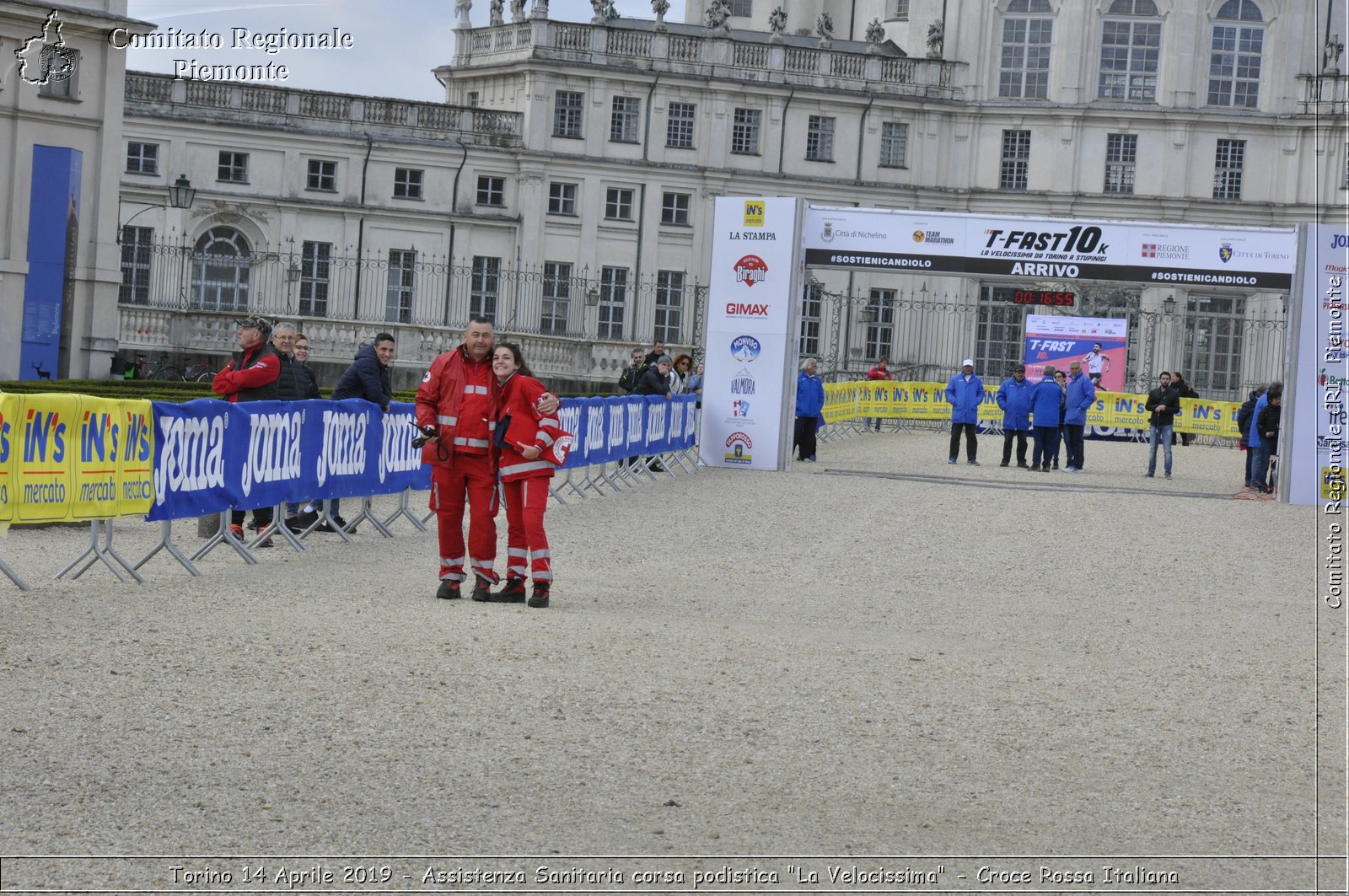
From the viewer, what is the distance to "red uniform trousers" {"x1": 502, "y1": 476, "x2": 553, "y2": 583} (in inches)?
487

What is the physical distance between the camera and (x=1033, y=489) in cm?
2638

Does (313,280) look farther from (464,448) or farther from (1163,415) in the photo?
(464,448)

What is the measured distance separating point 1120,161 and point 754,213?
133 ft

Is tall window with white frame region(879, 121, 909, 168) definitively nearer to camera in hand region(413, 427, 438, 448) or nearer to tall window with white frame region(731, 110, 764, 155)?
tall window with white frame region(731, 110, 764, 155)

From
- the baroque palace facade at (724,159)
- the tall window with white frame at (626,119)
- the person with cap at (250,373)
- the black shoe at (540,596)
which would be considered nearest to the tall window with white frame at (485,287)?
the baroque palace facade at (724,159)

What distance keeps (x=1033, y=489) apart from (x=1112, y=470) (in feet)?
27.2

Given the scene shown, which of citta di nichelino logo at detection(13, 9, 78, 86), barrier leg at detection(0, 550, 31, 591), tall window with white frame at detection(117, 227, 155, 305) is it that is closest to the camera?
barrier leg at detection(0, 550, 31, 591)

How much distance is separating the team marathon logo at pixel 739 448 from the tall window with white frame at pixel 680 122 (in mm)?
36269

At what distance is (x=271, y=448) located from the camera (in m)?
14.5

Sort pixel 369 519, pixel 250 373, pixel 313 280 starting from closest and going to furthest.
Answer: pixel 250 373 < pixel 369 519 < pixel 313 280

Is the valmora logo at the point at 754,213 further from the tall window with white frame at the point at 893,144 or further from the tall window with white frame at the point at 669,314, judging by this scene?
the tall window with white frame at the point at 893,144

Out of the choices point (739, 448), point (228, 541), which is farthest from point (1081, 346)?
point (228, 541)

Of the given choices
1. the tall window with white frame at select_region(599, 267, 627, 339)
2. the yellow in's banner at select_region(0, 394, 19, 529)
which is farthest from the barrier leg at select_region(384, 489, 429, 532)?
the tall window with white frame at select_region(599, 267, 627, 339)

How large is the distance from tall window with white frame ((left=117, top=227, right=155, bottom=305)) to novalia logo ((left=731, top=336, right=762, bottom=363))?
33.1 metres
